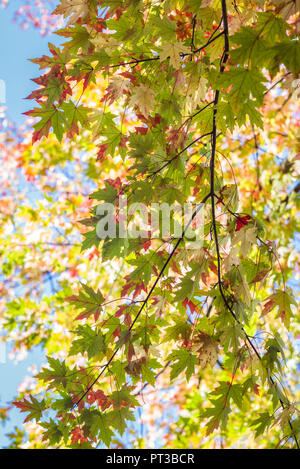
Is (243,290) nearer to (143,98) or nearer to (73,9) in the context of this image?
(143,98)

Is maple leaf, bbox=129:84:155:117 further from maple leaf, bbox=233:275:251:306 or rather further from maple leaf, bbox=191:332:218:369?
maple leaf, bbox=191:332:218:369

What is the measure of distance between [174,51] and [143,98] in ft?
0.64

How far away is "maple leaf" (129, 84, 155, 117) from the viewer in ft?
4.46

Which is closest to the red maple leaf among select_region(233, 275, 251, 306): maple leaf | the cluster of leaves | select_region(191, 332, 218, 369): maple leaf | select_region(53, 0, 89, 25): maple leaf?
the cluster of leaves

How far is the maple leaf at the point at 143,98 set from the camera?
53.5 inches

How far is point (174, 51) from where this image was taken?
4.16ft

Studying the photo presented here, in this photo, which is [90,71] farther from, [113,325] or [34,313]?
[34,313]

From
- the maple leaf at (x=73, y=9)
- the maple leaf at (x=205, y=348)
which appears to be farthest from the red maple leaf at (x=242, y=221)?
the maple leaf at (x=73, y=9)

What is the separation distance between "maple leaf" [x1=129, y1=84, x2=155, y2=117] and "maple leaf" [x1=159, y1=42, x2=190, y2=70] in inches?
5.1

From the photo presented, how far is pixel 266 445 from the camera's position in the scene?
430 centimetres

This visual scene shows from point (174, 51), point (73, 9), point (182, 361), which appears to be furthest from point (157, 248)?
point (73, 9)

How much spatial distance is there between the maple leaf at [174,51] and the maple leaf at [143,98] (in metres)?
0.13

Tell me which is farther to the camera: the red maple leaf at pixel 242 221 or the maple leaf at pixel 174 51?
the red maple leaf at pixel 242 221

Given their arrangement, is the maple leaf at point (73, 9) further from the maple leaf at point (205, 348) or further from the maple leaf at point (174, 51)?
the maple leaf at point (205, 348)
